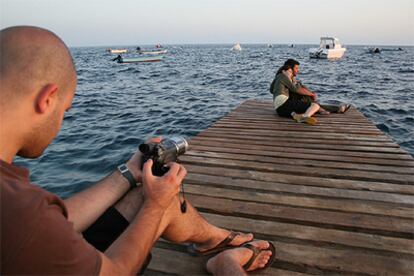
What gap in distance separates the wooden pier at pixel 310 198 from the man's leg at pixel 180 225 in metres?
0.22

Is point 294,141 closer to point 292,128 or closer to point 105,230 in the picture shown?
point 292,128

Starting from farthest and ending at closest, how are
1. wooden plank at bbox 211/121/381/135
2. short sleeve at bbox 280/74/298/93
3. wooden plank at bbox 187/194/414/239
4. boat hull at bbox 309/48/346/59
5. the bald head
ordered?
boat hull at bbox 309/48/346/59 → short sleeve at bbox 280/74/298/93 → wooden plank at bbox 211/121/381/135 → wooden plank at bbox 187/194/414/239 → the bald head

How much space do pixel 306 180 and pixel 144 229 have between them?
2520mm

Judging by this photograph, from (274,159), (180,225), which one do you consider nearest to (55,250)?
(180,225)

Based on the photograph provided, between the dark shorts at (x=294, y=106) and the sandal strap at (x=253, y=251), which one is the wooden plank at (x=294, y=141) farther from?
the sandal strap at (x=253, y=251)

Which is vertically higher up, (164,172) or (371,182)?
(164,172)

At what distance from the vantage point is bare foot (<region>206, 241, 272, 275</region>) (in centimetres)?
205

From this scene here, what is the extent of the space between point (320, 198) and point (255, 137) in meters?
2.47

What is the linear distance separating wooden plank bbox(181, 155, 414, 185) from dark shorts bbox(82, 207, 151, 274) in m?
2.40

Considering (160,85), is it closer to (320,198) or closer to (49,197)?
(320,198)

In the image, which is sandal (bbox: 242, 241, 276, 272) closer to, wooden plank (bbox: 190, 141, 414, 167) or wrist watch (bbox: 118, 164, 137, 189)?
wrist watch (bbox: 118, 164, 137, 189)

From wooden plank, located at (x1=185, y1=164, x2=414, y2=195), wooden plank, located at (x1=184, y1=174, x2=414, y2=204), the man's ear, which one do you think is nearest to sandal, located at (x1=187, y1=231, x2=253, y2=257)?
wooden plank, located at (x1=184, y1=174, x2=414, y2=204)

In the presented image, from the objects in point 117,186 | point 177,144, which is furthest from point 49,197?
point 177,144

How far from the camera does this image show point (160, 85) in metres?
17.5
